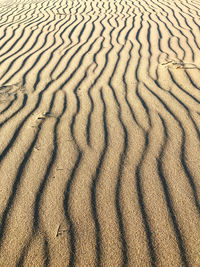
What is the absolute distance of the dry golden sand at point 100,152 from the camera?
1548 mm

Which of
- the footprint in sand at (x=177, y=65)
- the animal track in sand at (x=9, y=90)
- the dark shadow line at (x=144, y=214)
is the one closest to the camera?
the dark shadow line at (x=144, y=214)

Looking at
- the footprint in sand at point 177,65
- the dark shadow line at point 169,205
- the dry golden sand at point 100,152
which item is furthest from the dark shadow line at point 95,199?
the footprint in sand at point 177,65

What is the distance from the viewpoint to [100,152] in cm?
222

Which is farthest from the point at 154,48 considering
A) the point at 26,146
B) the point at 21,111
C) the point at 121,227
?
Result: the point at 121,227

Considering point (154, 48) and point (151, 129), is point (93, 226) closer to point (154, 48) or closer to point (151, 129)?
point (151, 129)

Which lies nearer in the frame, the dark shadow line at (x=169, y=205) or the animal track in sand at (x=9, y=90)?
the dark shadow line at (x=169, y=205)

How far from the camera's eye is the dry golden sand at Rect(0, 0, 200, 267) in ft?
5.08

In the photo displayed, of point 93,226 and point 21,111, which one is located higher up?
point 21,111

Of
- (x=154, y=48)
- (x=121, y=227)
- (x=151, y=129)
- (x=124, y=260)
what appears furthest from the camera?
(x=154, y=48)

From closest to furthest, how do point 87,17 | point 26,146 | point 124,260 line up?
point 124,260 → point 26,146 → point 87,17

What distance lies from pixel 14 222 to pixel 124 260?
0.72 meters

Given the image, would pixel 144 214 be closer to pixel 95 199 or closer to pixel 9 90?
pixel 95 199

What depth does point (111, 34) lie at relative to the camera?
5.07 m

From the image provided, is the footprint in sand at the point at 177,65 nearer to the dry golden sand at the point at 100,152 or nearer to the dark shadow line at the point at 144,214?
the dry golden sand at the point at 100,152
